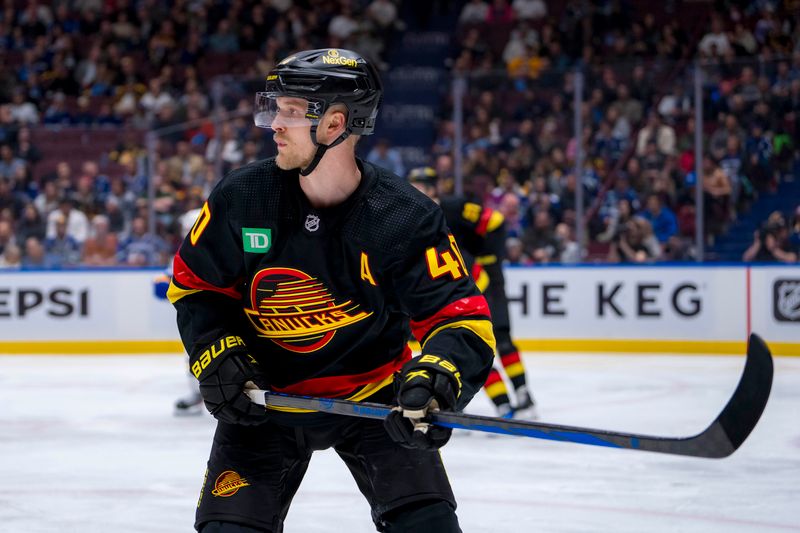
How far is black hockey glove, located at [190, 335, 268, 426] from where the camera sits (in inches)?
103

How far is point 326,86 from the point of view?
105 inches

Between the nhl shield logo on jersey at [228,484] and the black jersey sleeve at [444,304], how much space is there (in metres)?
0.47

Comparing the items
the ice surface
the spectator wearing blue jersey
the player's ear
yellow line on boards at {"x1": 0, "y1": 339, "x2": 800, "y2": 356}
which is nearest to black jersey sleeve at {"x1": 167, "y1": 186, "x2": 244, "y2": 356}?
the player's ear

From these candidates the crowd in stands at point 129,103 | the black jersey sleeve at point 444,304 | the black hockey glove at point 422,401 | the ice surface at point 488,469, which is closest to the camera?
the black hockey glove at point 422,401

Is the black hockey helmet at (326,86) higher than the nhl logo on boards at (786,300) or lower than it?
higher

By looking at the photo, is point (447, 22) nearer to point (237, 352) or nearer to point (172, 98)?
point (172, 98)

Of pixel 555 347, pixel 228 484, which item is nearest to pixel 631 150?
pixel 555 347

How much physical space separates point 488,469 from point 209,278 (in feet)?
9.99

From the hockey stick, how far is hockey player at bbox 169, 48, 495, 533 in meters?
0.11

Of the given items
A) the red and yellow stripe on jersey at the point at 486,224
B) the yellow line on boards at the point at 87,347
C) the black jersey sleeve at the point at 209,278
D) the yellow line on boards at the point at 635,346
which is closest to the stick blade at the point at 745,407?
the black jersey sleeve at the point at 209,278

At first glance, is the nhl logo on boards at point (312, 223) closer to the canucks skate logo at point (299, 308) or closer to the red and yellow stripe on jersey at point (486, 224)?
the canucks skate logo at point (299, 308)

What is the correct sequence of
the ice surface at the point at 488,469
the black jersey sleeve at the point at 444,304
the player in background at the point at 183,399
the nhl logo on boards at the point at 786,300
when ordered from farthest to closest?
the nhl logo on boards at the point at 786,300
the player in background at the point at 183,399
the ice surface at the point at 488,469
the black jersey sleeve at the point at 444,304

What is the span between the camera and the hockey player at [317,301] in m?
2.58

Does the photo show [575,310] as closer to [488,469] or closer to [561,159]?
[561,159]
